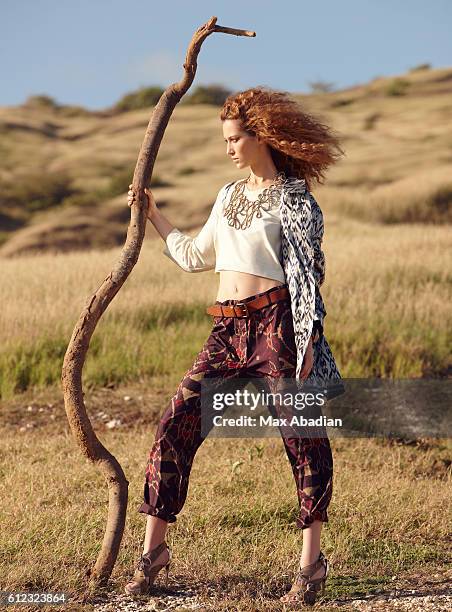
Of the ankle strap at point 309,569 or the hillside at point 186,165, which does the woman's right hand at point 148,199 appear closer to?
the ankle strap at point 309,569

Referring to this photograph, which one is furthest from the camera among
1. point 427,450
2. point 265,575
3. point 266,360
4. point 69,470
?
point 427,450

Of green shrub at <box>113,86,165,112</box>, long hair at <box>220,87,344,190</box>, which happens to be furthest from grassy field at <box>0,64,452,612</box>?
green shrub at <box>113,86,165,112</box>

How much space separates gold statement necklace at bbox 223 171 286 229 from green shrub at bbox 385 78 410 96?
69725 millimetres

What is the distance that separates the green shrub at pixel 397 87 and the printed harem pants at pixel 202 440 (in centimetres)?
7004

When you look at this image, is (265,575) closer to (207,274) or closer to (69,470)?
(69,470)

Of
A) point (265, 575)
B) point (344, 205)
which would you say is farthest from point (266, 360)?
point (344, 205)

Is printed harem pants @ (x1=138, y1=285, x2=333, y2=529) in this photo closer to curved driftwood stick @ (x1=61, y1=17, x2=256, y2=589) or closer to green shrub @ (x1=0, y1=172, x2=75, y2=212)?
curved driftwood stick @ (x1=61, y1=17, x2=256, y2=589)

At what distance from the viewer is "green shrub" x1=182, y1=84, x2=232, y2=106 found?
74.2m

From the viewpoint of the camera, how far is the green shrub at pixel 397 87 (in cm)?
7275

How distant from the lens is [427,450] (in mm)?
8234

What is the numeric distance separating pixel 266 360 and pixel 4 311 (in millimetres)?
7155

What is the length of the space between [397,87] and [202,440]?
235ft

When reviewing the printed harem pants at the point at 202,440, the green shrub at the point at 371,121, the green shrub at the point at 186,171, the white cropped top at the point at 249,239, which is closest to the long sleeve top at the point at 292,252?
the white cropped top at the point at 249,239

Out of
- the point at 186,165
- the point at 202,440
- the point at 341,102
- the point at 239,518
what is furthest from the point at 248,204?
the point at 341,102
